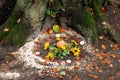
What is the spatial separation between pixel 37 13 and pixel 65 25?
0.74 meters

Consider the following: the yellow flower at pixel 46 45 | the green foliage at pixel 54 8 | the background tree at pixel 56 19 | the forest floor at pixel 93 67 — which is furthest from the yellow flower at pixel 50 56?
the green foliage at pixel 54 8

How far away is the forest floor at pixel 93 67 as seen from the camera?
590cm

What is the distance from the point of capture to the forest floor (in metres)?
5.90

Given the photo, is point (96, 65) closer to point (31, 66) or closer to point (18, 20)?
point (31, 66)

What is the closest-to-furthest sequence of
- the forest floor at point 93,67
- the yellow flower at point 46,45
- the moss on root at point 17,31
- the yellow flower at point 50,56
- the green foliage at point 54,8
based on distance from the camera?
the forest floor at point 93,67
the yellow flower at point 50,56
the yellow flower at point 46,45
the green foliage at point 54,8
the moss on root at point 17,31

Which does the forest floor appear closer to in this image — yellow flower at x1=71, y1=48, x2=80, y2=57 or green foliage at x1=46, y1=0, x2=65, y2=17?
yellow flower at x1=71, y1=48, x2=80, y2=57

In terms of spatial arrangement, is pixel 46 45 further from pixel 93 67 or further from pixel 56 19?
pixel 93 67

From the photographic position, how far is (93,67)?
6.21 meters

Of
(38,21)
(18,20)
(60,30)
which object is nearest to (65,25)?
(60,30)

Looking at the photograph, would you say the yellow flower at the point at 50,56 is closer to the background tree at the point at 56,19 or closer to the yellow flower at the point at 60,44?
the yellow flower at the point at 60,44

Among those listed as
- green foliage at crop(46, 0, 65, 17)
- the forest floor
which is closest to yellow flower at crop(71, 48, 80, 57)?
the forest floor

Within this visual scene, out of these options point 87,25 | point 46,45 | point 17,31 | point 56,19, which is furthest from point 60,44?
point 17,31

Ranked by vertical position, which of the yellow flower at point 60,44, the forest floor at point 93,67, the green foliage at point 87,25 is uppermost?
the green foliage at point 87,25

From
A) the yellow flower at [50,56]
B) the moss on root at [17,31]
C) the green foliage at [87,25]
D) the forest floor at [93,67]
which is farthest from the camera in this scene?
the green foliage at [87,25]
